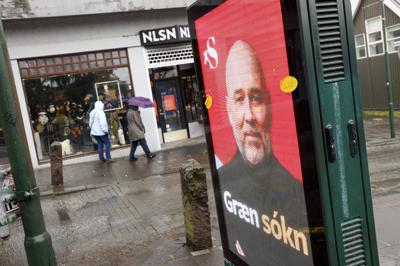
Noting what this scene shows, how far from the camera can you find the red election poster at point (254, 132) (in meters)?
2.12

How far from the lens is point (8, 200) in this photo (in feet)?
11.5

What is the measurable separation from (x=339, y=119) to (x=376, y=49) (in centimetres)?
1672

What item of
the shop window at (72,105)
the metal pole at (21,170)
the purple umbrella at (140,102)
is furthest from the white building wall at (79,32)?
the metal pole at (21,170)

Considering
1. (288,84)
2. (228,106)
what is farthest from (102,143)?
(288,84)

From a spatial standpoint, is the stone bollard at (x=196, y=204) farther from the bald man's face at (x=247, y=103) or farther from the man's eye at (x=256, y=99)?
the man's eye at (x=256, y=99)

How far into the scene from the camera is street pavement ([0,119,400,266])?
508cm

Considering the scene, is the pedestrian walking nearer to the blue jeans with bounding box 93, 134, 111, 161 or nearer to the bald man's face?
the blue jeans with bounding box 93, 134, 111, 161

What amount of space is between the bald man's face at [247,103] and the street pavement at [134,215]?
93.8 inches

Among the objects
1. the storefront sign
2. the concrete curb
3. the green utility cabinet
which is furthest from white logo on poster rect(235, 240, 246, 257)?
the storefront sign

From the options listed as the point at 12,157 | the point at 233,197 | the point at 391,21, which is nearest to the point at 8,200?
the point at 12,157

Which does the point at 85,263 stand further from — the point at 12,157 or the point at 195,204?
the point at 12,157

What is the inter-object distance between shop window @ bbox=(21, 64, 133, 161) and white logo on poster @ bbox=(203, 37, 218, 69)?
1116cm

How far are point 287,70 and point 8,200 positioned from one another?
2.63 metres

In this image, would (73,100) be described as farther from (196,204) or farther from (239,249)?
(239,249)
